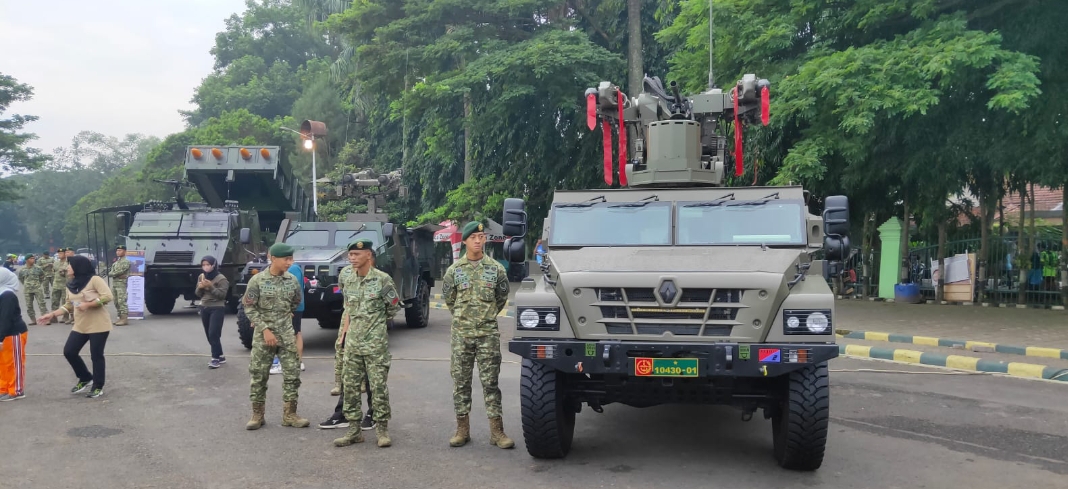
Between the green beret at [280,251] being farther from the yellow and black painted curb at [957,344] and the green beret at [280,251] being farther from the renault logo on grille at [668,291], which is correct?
the yellow and black painted curb at [957,344]

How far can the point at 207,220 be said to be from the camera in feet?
54.5

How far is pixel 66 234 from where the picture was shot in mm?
73312

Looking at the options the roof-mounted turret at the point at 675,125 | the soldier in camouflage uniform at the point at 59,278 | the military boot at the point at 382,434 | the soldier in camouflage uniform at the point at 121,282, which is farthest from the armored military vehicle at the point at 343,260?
the soldier in camouflage uniform at the point at 59,278

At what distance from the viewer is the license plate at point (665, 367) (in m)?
4.99

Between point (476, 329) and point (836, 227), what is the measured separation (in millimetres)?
2633

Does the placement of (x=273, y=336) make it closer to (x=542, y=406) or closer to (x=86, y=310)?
(x=86, y=310)

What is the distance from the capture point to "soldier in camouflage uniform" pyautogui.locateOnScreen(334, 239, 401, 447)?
6.06m

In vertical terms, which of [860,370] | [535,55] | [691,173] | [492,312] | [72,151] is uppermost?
[72,151]

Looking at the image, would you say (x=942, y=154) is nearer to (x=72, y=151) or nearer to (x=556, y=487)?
(x=556, y=487)

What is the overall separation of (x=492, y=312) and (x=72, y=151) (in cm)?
10530

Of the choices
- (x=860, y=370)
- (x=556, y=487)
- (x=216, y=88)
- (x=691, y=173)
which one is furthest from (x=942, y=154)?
(x=216, y=88)

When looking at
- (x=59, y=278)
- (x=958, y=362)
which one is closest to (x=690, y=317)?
(x=958, y=362)

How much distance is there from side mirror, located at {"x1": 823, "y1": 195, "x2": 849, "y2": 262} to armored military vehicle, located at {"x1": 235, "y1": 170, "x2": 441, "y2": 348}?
6197mm

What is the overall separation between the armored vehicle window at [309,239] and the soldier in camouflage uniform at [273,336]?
559 centimetres
